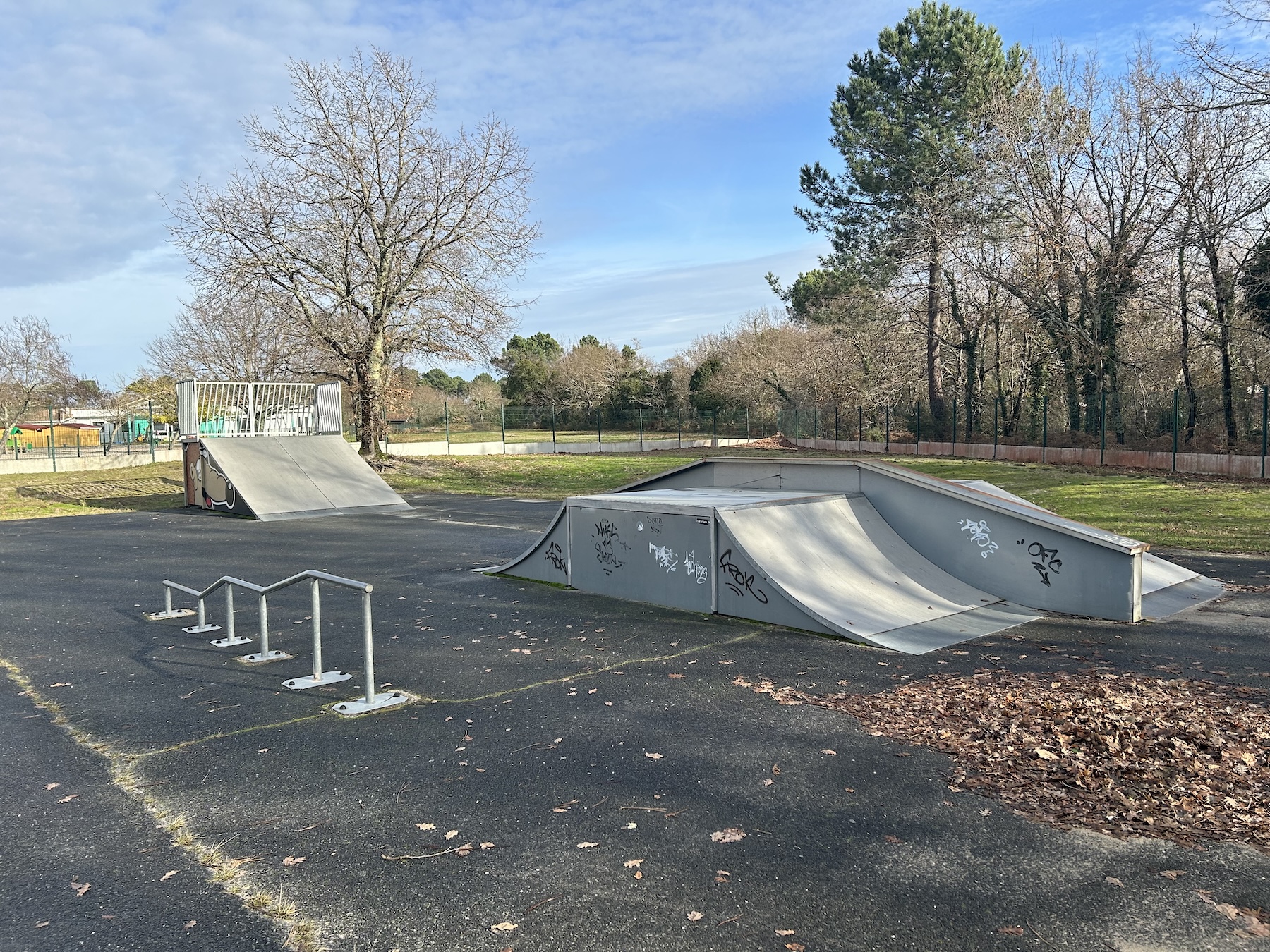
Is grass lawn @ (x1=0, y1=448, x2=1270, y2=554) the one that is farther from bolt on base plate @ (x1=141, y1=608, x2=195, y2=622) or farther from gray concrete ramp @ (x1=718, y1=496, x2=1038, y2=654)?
bolt on base plate @ (x1=141, y1=608, x2=195, y2=622)

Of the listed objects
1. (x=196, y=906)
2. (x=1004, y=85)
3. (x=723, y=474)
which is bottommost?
(x=196, y=906)

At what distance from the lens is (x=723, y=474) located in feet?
35.6

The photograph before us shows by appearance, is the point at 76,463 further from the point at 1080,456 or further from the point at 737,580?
the point at 1080,456

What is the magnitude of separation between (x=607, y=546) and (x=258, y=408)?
52.8 feet

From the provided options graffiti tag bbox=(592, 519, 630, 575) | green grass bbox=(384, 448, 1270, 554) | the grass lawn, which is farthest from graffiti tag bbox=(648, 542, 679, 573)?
the grass lawn

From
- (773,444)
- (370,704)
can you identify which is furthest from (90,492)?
(773,444)

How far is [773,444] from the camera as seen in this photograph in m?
38.8

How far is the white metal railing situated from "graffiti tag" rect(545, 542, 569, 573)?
12893mm

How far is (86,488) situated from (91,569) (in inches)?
609

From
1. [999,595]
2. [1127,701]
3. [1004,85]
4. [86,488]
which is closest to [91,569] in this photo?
[999,595]

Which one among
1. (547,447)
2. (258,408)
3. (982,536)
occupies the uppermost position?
(258,408)

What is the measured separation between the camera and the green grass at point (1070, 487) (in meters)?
12.7

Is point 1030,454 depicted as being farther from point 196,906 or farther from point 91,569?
point 196,906

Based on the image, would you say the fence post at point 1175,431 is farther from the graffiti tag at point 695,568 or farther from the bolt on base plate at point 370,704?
the bolt on base plate at point 370,704
